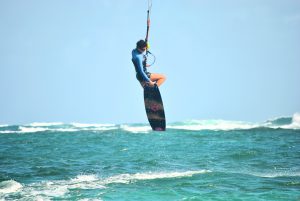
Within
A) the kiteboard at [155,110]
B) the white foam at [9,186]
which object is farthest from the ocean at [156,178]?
the kiteboard at [155,110]

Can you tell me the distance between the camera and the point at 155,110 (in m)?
13.9

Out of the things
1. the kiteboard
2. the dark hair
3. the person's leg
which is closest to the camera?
the dark hair

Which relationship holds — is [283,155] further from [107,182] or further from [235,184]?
[107,182]

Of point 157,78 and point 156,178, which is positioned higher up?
point 157,78

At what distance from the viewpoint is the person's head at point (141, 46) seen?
11.9 metres

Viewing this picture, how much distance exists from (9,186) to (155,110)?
7235 millimetres

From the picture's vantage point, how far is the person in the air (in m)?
12.0

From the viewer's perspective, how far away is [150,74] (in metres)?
13.0

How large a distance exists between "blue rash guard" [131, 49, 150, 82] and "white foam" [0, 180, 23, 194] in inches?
283

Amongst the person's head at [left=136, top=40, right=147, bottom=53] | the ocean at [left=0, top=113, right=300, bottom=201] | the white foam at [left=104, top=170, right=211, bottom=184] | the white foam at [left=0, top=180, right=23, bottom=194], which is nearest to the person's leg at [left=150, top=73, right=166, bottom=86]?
the person's head at [left=136, top=40, right=147, bottom=53]

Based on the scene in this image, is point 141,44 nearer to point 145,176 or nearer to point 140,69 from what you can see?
point 140,69

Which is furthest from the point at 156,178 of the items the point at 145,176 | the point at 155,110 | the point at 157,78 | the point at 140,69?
the point at 140,69

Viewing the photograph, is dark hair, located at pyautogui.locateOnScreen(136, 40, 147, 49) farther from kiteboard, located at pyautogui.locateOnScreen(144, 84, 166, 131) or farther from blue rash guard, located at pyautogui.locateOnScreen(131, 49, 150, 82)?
kiteboard, located at pyautogui.locateOnScreen(144, 84, 166, 131)

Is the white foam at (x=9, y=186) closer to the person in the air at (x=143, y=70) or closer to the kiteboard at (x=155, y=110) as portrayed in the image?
the kiteboard at (x=155, y=110)
